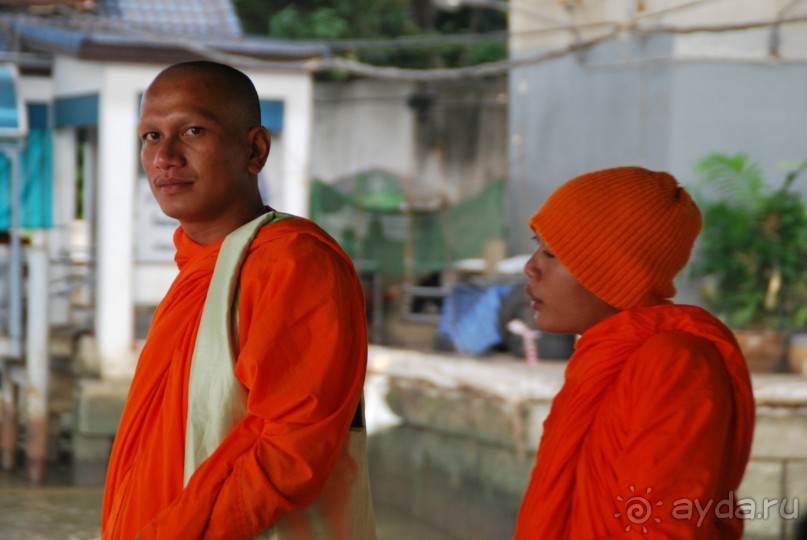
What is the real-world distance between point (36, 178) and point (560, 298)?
1046 cm

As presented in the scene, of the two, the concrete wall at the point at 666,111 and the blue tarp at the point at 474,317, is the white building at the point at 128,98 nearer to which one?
the blue tarp at the point at 474,317

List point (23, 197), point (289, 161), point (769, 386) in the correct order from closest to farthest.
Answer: point (769, 386)
point (289, 161)
point (23, 197)

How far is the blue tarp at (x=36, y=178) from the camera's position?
11.6 meters

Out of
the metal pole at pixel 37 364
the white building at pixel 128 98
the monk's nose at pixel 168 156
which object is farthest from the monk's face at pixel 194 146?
the metal pole at pixel 37 364

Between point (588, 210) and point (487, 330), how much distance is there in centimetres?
880

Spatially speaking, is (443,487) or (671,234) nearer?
(671,234)

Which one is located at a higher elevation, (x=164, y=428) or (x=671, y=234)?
(x=671, y=234)

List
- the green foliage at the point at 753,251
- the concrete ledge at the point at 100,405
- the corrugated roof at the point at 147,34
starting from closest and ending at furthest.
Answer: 1. the green foliage at the point at 753,251
2. the corrugated roof at the point at 147,34
3. the concrete ledge at the point at 100,405

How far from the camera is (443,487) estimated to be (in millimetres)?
9438

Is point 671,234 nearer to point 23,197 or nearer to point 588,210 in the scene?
point 588,210

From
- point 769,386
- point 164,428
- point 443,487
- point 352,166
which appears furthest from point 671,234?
point 352,166

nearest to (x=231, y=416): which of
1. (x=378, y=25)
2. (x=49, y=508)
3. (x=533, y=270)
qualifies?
(x=533, y=270)

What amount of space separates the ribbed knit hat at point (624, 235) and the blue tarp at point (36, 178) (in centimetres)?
1017

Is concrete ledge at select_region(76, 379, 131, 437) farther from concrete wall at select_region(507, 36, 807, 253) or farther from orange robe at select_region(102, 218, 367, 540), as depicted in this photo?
orange robe at select_region(102, 218, 367, 540)
